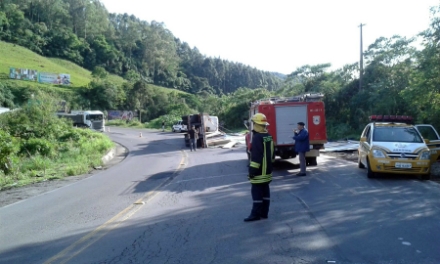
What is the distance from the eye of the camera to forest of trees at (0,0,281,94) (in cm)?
10600

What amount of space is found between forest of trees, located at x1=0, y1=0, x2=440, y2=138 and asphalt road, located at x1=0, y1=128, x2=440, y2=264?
9205mm

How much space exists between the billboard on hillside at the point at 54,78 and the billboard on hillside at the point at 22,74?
Answer: 4.80ft

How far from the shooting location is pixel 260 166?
7.24m

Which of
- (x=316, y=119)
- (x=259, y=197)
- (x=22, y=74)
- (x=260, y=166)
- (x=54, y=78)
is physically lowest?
(x=259, y=197)

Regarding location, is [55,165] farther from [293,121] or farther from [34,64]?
[34,64]

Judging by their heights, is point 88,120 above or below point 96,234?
above

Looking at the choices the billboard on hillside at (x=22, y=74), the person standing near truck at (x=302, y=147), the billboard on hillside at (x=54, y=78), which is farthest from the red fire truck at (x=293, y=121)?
the billboard on hillside at (x=54, y=78)

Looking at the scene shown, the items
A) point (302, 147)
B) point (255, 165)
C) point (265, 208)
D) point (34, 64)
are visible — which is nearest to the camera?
point (255, 165)

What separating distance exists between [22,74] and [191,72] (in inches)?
2558

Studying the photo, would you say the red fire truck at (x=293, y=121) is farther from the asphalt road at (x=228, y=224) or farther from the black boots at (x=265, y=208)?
the black boots at (x=265, y=208)

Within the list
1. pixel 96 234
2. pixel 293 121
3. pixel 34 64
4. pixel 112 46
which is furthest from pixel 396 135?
pixel 112 46

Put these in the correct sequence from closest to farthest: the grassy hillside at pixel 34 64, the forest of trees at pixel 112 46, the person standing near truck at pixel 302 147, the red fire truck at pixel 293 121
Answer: the person standing near truck at pixel 302 147, the red fire truck at pixel 293 121, the grassy hillside at pixel 34 64, the forest of trees at pixel 112 46

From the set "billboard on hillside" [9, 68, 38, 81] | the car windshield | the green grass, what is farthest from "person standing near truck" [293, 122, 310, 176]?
"billboard on hillside" [9, 68, 38, 81]

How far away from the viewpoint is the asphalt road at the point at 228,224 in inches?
225
